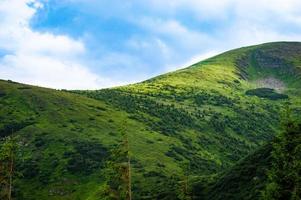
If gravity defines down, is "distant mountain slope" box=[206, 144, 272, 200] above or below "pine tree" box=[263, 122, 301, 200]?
below

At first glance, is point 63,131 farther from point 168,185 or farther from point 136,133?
point 168,185

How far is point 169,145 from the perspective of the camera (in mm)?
190875

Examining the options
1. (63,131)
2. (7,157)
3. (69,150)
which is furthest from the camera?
(63,131)

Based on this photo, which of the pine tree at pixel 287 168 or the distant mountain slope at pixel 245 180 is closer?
the pine tree at pixel 287 168

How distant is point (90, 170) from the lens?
6176 inches

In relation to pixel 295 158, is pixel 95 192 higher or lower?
lower

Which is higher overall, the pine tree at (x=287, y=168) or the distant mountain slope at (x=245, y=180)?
the pine tree at (x=287, y=168)

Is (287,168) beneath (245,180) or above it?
above

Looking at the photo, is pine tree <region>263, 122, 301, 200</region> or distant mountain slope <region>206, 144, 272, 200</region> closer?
pine tree <region>263, 122, 301, 200</region>

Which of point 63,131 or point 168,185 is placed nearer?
point 168,185

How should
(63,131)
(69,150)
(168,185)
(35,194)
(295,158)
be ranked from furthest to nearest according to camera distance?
(63,131), (69,150), (35,194), (168,185), (295,158)

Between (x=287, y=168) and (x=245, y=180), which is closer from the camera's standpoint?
(x=287, y=168)

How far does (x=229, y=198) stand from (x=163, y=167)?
216ft

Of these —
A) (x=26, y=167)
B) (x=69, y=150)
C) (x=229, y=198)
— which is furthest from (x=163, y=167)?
(x=229, y=198)
